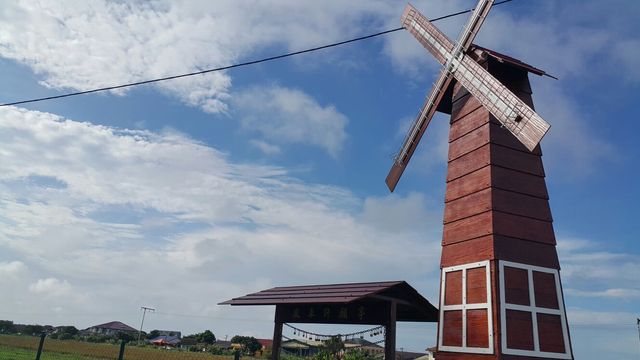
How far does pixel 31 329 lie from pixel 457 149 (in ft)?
308

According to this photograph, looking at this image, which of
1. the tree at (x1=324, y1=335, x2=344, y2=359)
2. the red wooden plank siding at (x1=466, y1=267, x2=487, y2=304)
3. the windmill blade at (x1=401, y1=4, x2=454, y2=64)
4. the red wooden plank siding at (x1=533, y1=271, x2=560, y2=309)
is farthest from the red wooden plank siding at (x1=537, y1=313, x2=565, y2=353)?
the windmill blade at (x1=401, y1=4, x2=454, y2=64)

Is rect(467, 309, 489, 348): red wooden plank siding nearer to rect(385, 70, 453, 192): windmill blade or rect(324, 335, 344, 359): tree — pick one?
rect(324, 335, 344, 359): tree

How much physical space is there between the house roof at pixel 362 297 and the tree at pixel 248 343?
1836 inches

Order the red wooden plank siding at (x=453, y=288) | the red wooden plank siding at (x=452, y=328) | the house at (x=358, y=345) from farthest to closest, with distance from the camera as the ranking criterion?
the house at (x=358, y=345), the red wooden plank siding at (x=453, y=288), the red wooden plank siding at (x=452, y=328)

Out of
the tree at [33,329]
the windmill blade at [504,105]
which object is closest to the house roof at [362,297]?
the windmill blade at [504,105]

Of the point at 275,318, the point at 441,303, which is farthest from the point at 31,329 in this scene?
the point at 441,303

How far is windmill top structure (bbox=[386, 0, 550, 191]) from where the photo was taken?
43.2 feet

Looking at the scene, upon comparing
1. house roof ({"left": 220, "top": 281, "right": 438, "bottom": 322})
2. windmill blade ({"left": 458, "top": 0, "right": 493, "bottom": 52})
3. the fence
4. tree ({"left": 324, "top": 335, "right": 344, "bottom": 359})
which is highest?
windmill blade ({"left": 458, "top": 0, "right": 493, "bottom": 52})

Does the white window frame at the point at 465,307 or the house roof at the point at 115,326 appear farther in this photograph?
the house roof at the point at 115,326

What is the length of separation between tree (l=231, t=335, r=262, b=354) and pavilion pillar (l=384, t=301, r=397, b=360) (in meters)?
49.4

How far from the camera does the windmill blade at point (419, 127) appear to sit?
17562 mm

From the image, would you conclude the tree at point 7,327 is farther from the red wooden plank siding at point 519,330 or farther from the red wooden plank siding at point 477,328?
the red wooden plank siding at point 519,330

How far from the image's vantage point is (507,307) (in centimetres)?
1214

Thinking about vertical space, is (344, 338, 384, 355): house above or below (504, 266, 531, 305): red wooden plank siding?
below
